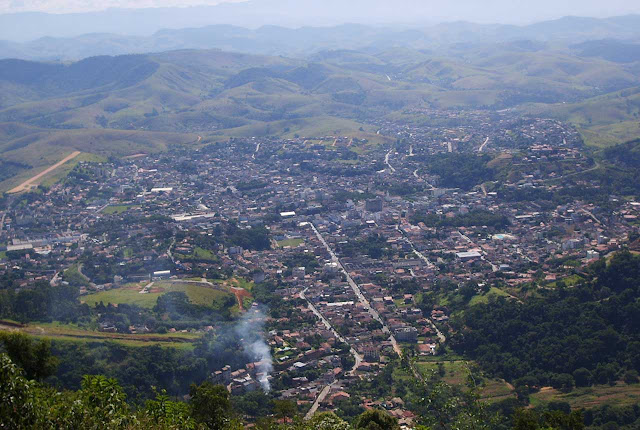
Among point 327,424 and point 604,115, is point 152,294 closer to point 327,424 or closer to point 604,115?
point 327,424

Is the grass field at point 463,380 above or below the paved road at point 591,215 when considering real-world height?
below

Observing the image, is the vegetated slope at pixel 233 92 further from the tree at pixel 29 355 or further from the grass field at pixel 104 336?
the tree at pixel 29 355

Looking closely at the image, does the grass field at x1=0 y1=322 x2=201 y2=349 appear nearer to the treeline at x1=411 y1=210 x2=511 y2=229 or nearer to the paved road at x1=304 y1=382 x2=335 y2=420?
the paved road at x1=304 y1=382 x2=335 y2=420

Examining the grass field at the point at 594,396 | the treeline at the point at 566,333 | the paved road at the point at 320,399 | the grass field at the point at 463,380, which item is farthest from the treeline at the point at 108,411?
the treeline at the point at 566,333

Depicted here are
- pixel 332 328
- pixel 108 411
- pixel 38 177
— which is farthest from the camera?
pixel 38 177

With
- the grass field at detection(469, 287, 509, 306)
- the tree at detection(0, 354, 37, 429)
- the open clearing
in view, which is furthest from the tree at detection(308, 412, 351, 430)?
the open clearing

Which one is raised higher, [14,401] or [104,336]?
[14,401]

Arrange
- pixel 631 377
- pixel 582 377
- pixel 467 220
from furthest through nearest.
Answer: pixel 467 220 < pixel 582 377 < pixel 631 377

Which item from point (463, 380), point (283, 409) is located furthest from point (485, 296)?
point (283, 409)

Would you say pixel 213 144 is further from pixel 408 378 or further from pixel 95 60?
pixel 95 60
